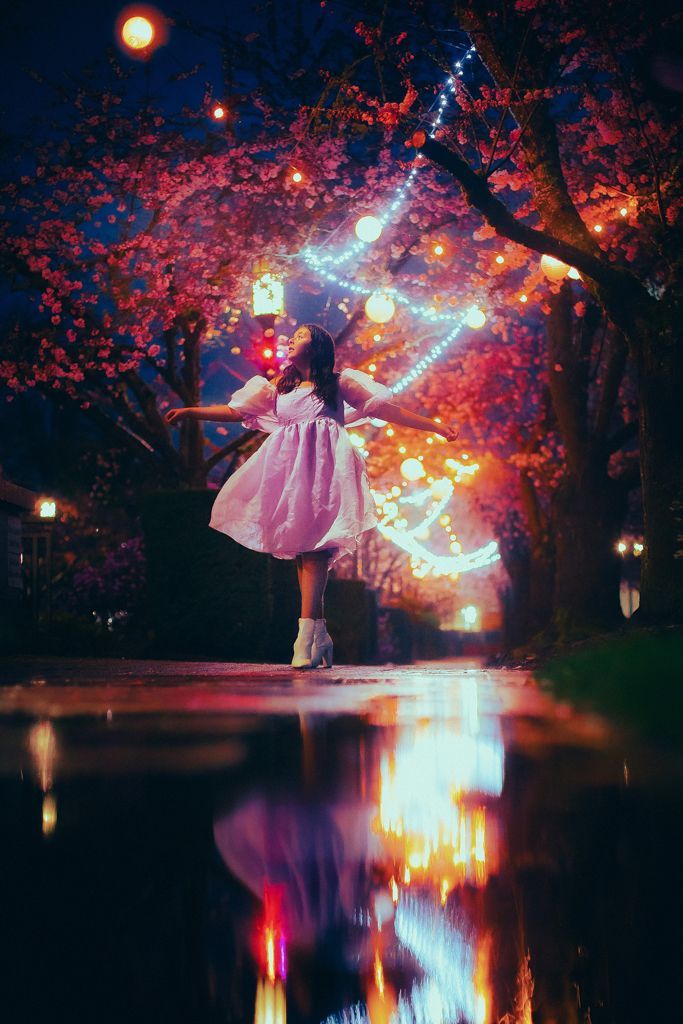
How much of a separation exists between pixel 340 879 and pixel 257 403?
6206 mm

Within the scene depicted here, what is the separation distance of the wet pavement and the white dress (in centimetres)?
388

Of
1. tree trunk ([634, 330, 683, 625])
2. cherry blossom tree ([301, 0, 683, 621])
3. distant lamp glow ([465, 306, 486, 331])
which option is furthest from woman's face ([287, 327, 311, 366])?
distant lamp glow ([465, 306, 486, 331])

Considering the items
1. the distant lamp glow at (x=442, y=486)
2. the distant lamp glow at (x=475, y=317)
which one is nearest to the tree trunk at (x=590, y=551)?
the distant lamp glow at (x=475, y=317)

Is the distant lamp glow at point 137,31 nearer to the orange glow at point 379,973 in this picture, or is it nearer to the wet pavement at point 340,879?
the wet pavement at point 340,879

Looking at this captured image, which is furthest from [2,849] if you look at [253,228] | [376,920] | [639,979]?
[253,228]

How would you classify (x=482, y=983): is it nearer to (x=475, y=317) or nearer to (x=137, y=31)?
(x=137, y=31)

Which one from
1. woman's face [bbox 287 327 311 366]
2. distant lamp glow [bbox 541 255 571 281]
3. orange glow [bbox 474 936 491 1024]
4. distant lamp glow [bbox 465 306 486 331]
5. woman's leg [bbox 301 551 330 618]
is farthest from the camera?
distant lamp glow [bbox 465 306 486 331]

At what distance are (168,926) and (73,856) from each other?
500mm

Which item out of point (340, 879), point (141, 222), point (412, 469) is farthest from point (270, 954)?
point (412, 469)

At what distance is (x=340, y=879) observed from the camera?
1787 millimetres

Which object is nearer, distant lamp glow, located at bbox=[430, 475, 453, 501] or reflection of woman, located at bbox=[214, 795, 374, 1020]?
reflection of woman, located at bbox=[214, 795, 374, 1020]

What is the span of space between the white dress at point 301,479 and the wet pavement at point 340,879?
388 cm

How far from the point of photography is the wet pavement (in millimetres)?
1276

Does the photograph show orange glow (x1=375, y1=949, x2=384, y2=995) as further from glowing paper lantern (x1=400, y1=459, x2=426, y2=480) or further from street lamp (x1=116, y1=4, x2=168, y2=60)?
glowing paper lantern (x1=400, y1=459, x2=426, y2=480)
